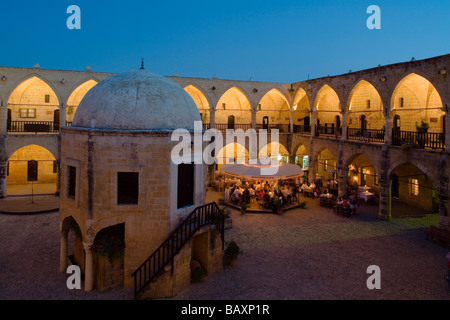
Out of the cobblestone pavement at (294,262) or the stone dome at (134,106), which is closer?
the cobblestone pavement at (294,262)

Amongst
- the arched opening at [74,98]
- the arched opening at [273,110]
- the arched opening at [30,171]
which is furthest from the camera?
the arched opening at [273,110]

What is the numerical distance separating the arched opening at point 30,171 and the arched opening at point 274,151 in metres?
15.4

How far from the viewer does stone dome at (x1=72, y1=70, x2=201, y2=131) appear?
849cm

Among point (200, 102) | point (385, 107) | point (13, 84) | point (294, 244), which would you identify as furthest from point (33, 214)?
point (385, 107)

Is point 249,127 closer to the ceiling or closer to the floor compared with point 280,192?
closer to the ceiling

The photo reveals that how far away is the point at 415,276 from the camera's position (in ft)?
30.2

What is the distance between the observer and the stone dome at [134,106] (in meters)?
8.49

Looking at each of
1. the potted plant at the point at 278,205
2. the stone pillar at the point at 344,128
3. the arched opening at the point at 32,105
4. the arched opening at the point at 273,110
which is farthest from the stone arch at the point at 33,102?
the stone pillar at the point at 344,128

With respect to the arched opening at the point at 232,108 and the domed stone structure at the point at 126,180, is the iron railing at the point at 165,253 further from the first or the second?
the arched opening at the point at 232,108

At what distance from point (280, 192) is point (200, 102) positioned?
465 inches

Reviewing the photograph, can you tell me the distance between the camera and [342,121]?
725 inches

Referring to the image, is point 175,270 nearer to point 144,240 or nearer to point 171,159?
point 144,240

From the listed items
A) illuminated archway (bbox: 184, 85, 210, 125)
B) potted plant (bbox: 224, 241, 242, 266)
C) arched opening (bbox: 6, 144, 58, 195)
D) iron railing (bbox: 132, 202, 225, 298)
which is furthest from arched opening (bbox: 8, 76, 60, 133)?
potted plant (bbox: 224, 241, 242, 266)
